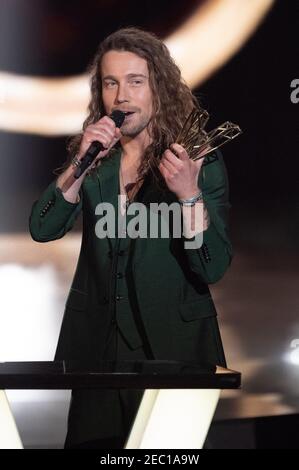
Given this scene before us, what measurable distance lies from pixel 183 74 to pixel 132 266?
1279mm

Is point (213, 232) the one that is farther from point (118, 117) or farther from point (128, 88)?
point (128, 88)

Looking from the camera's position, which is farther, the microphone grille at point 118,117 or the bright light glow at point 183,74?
the bright light glow at point 183,74

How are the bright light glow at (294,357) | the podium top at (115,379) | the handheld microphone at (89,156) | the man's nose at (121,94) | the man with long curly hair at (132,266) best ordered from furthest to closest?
the bright light glow at (294,357), the man's nose at (121,94), the man with long curly hair at (132,266), the handheld microphone at (89,156), the podium top at (115,379)

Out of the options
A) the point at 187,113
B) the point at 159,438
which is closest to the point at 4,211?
the point at 187,113

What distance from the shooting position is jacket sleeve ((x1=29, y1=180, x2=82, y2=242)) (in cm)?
241

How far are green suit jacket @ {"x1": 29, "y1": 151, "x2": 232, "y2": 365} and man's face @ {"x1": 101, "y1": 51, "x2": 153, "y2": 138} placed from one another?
221 mm

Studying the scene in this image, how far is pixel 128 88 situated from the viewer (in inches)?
103

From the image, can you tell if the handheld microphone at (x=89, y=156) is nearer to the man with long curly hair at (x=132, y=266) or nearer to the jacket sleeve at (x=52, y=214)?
the man with long curly hair at (x=132, y=266)

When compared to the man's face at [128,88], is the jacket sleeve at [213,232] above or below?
below

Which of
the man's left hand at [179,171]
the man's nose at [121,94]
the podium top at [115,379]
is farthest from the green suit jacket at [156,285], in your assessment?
the podium top at [115,379]

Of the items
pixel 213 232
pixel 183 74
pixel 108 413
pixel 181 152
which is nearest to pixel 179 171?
pixel 181 152

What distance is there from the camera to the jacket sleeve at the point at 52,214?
2.41 metres

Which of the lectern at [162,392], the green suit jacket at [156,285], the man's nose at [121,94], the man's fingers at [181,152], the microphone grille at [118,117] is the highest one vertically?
the man's nose at [121,94]

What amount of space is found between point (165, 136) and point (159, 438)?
3.67 ft
